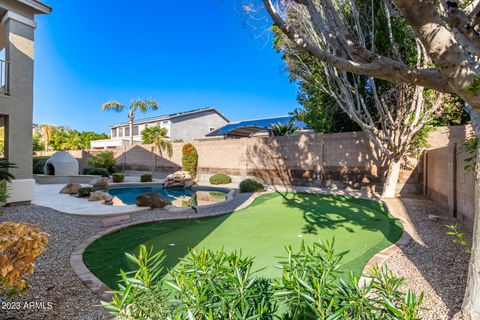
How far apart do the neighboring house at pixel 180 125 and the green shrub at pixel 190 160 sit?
13.0 metres

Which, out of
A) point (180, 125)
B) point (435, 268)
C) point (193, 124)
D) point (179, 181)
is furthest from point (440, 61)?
point (193, 124)

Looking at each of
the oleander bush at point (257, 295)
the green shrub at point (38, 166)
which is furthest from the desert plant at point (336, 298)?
the green shrub at point (38, 166)

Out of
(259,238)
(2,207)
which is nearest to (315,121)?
(259,238)

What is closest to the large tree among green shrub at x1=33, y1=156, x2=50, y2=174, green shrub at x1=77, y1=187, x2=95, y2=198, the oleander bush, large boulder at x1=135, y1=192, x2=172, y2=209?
the oleander bush

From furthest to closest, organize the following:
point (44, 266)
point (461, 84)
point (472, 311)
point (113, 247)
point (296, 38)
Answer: point (113, 247), point (44, 266), point (296, 38), point (472, 311), point (461, 84)

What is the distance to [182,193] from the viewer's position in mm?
14969

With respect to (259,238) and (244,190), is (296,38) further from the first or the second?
(244,190)

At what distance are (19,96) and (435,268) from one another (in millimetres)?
12253

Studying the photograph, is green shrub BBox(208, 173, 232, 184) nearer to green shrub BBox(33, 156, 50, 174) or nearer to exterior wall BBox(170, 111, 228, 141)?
green shrub BBox(33, 156, 50, 174)

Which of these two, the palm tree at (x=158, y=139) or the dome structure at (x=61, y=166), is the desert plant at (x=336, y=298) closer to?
the palm tree at (x=158, y=139)

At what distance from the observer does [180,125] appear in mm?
31766

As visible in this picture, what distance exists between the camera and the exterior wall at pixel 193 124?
103 feet

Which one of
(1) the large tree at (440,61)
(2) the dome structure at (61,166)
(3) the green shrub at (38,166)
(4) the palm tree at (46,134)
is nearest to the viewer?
(1) the large tree at (440,61)

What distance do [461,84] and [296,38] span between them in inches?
67.6
